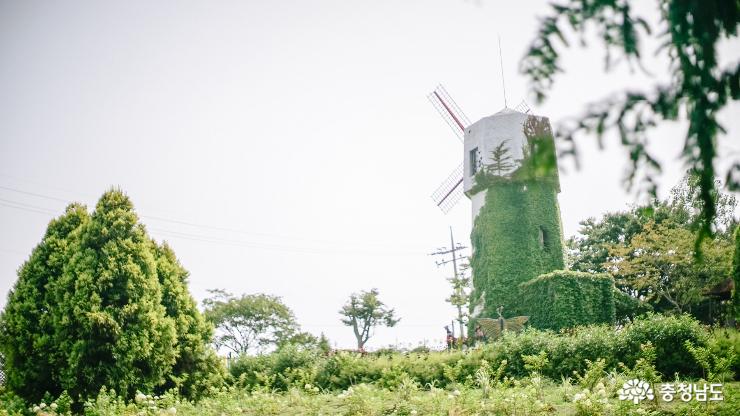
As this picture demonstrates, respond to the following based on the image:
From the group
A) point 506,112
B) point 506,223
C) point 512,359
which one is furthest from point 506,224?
point 512,359

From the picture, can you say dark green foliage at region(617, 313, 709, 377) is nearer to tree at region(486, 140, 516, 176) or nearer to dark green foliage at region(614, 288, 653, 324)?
tree at region(486, 140, 516, 176)

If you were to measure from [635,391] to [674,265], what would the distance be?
21.1 meters

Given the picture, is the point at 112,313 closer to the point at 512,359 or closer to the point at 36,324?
the point at 36,324

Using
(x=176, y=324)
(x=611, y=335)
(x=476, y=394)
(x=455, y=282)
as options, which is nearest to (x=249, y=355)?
(x=176, y=324)

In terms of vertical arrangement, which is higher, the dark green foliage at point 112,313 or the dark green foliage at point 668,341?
the dark green foliage at point 112,313

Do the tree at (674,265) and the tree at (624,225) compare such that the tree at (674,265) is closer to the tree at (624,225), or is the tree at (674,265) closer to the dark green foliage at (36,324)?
the tree at (624,225)

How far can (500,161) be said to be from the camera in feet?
71.6

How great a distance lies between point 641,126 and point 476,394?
692 cm

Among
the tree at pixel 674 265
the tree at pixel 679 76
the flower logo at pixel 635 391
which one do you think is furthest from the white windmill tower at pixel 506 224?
the tree at pixel 679 76

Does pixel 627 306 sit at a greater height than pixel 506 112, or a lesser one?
lesser

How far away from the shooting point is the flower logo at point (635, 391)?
6.41m

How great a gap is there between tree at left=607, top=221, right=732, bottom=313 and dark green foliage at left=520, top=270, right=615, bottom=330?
5.97 m

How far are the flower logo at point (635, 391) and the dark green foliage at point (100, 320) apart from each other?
7660mm

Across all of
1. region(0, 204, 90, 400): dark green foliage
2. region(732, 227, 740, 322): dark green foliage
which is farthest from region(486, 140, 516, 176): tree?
region(0, 204, 90, 400): dark green foliage
